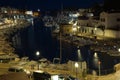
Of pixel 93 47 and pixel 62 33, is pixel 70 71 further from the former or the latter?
pixel 62 33

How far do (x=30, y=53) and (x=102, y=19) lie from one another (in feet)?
31.2

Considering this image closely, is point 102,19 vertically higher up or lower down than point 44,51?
higher up

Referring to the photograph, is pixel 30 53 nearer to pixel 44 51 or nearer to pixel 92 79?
pixel 44 51

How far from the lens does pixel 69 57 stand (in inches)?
1005

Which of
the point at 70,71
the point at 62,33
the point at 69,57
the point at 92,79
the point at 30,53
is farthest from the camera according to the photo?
the point at 62,33

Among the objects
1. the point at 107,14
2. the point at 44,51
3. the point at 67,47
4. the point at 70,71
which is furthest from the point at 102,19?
the point at 70,71

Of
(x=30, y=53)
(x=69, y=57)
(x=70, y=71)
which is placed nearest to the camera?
(x=70, y=71)

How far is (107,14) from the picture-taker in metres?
32.2

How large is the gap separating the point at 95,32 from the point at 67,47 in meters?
4.58

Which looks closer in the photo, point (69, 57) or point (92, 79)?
point (92, 79)

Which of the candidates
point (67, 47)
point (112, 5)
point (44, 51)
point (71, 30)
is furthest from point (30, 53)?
point (112, 5)

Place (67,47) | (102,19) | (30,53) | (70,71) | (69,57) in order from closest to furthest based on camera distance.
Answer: (70,71) < (69,57) < (30,53) < (67,47) < (102,19)

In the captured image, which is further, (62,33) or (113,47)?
(62,33)

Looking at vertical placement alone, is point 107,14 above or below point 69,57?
above
